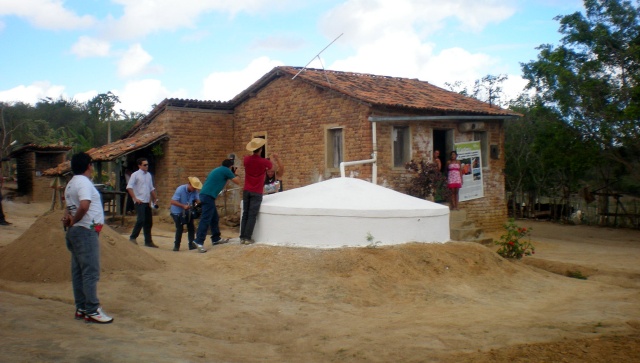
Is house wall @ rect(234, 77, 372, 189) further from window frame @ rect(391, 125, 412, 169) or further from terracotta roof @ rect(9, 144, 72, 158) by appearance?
terracotta roof @ rect(9, 144, 72, 158)

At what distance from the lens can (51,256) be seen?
8258 millimetres

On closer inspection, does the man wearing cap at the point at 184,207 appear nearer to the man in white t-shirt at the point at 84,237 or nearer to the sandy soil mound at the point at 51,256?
the sandy soil mound at the point at 51,256

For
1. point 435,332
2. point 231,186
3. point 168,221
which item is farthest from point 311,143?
point 435,332

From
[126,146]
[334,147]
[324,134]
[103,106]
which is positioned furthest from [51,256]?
[103,106]

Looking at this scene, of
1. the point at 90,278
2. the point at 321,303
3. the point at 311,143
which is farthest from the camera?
the point at 311,143

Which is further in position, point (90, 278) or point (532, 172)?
point (532, 172)

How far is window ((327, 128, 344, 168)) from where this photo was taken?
1576cm

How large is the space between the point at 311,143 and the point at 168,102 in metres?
4.47

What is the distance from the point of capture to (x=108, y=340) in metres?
5.48

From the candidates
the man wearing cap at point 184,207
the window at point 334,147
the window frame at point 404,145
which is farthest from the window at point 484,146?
the man wearing cap at point 184,207

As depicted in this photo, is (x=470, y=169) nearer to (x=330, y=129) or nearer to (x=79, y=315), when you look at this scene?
(x=330, y=129)

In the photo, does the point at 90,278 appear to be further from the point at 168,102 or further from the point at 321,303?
the point at 168,102

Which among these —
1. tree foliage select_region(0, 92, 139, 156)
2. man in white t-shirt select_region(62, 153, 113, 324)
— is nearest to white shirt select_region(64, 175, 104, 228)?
man in white t-shirt select_region(62, 153, 113, 324)

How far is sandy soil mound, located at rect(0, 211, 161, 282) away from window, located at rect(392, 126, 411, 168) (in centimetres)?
780
